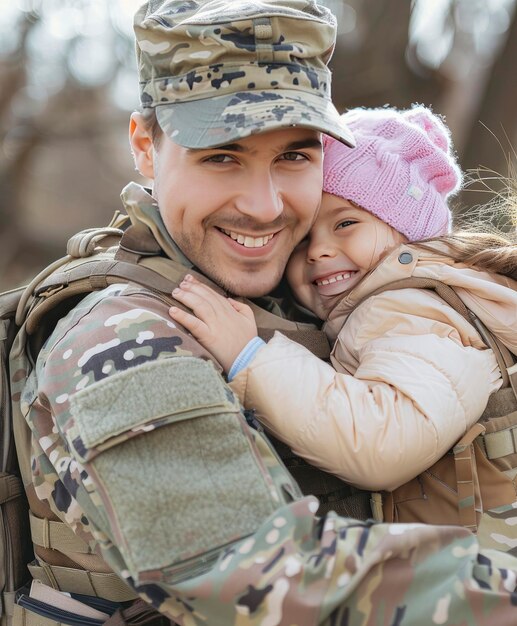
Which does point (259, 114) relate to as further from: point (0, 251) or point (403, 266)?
point (0, 251)

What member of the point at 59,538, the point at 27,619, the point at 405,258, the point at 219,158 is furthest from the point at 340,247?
the point at 27,619

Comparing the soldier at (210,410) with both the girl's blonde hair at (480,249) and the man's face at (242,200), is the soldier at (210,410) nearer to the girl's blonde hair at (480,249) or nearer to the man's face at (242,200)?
the man's face at (242,200)

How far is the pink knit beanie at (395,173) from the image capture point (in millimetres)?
2951

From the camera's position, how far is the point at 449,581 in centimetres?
194

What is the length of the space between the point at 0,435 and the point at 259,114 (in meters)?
1.32

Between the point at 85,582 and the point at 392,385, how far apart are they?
1120 mm

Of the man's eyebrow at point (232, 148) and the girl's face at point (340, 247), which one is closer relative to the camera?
the man's eyebrow at point (232, 148)

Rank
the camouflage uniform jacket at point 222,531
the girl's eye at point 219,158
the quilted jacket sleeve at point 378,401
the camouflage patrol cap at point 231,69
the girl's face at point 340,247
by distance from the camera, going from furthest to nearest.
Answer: the girl's face at point 340,247 → the girl's eye at point 219,158 → the camouflage patrol cap at point 231,69 → the quilted jacket sleeve at point 378,401 → the camouflage uniform jacket at point 222,531

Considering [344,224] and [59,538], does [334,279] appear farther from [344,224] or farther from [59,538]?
[59,538]

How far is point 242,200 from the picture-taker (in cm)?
271

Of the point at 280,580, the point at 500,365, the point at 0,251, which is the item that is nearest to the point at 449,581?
the point at 280,580

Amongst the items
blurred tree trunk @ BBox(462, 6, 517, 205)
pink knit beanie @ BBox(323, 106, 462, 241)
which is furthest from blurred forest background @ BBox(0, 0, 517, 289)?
pink knit beanie @ BBox(323, 106, 462, 241)

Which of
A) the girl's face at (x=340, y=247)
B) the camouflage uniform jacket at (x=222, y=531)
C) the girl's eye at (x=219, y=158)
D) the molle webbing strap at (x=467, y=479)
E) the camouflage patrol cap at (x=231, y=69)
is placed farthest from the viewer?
the girl's face at (x=340, y=247)

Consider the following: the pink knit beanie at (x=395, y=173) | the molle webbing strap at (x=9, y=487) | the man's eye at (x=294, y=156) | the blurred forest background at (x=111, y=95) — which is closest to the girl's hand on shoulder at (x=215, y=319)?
the man's eye at (x=294, y=156)
